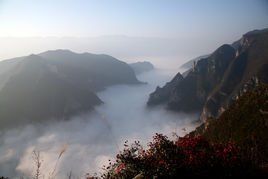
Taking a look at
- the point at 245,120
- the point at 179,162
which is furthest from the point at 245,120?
the point at 179,162

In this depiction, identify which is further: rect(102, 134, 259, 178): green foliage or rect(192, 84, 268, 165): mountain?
rect(192, 84, 268, 165): mountain

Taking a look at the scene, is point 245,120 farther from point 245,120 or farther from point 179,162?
point 179,162

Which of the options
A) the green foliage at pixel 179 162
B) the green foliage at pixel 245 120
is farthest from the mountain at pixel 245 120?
the green foliage at pixel 179 162

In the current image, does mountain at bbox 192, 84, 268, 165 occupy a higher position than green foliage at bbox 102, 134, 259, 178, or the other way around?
green foliage at bbox 102, 134, 259, 178

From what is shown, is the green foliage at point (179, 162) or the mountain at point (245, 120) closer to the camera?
the green foliage at point (179, 162)

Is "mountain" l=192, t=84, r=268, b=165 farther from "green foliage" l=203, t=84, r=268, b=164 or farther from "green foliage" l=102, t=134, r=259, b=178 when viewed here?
"green foliage" l=102, t=134, r=259, b=178

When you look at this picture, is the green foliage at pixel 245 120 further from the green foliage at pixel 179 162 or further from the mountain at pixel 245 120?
the green foliage at pixel 179 162

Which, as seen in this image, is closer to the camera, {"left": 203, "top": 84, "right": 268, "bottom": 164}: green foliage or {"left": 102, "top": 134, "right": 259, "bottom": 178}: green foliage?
{"left": 102, "top": 134, "right": 259, "bottom": 178}: green foliage

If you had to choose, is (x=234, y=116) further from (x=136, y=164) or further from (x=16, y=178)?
(x=16, y=178)

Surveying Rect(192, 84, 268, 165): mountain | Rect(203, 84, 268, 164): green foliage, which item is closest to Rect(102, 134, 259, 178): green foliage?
Rect(192, 84, 268, 165): mountain

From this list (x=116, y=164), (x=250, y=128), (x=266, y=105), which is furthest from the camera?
(x=266, y=105)

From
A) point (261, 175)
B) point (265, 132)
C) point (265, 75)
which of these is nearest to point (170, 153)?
point (261, 175)
